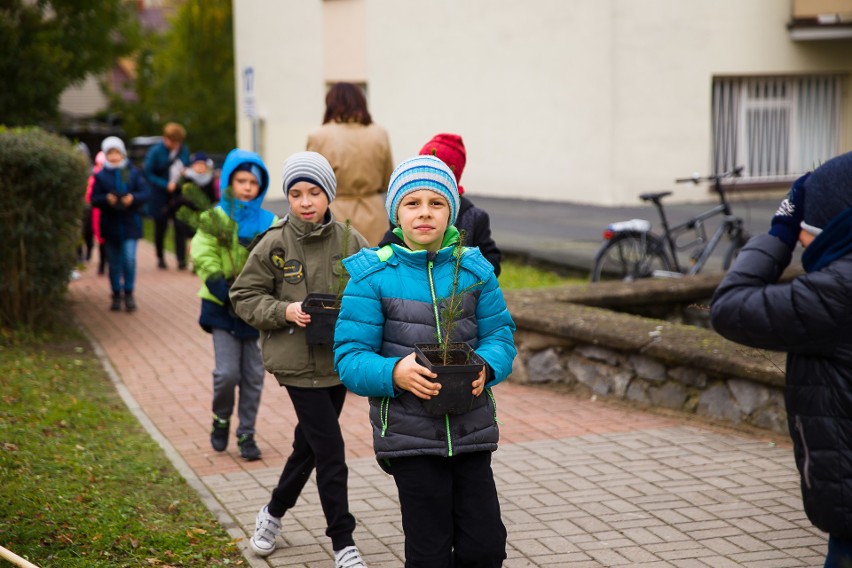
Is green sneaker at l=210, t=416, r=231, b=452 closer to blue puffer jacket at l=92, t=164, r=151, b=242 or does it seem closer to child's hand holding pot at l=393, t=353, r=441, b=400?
child's hand holding pot at l=393, t=353, r=441, b=400

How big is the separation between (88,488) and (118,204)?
22.0 feet

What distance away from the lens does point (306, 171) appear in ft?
16.7

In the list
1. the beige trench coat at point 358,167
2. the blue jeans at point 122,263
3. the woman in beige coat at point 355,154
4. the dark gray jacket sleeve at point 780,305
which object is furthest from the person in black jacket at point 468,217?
the blue jeans at point 122,263

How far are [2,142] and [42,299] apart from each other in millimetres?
1399

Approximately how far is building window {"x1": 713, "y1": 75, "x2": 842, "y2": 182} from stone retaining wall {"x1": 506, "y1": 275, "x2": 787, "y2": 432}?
490 inches

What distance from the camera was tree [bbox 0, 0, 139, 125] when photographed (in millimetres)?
23078

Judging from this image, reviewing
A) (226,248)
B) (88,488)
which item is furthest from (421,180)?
(88,488)

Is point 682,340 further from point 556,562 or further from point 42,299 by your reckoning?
point 42,299

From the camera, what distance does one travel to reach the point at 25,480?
18.7 feet

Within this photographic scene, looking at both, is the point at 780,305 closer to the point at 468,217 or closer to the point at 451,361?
the point at 451,361

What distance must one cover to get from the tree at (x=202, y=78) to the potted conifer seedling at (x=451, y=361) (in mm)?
34125

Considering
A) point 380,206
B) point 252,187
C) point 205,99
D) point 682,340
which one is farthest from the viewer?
point 205,99

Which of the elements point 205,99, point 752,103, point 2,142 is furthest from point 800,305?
point 205,99

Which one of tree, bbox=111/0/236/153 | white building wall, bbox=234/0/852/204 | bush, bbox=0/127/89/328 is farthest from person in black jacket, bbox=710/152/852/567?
tree, bbox=111/0/236/153
